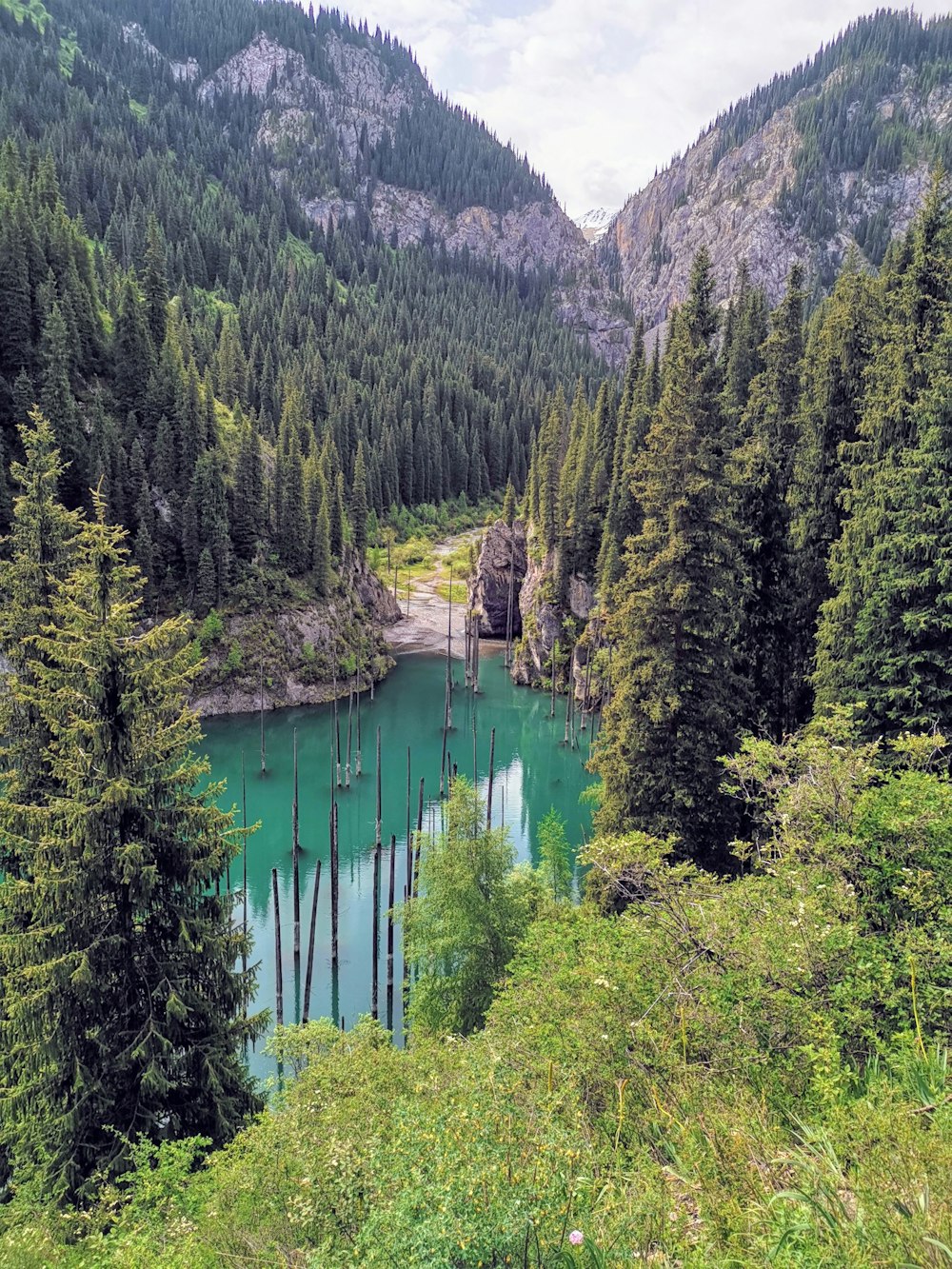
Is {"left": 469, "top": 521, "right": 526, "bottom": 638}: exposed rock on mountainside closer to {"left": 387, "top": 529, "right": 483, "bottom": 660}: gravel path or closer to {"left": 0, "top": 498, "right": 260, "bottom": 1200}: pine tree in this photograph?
{"left": 387, "top": 529, "right": 483, "bottom": 660}: gravel path

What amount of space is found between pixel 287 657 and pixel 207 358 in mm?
62545

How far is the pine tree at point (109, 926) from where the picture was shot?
1189 cm

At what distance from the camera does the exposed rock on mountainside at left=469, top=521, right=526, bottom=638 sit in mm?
90188

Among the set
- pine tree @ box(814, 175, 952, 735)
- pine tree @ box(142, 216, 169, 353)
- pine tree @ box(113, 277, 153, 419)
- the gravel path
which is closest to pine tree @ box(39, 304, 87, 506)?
pine tree @ box(113, 277, 153, 419)

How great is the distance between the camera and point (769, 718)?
2217cm

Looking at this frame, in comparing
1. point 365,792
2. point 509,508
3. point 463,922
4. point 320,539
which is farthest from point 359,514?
point 463,922

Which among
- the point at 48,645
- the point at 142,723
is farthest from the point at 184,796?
the point at 48,645

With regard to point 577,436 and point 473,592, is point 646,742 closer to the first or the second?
point 577,436

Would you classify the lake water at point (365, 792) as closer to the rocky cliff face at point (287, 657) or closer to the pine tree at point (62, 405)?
the rocky cliff face at point (287, 657)

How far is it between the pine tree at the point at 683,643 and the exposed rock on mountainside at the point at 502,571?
227 ft

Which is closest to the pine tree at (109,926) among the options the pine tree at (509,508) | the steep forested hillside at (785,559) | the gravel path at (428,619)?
the steep forested hillside at (785,559)

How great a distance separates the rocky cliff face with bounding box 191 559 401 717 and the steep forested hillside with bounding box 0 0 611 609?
4.24m

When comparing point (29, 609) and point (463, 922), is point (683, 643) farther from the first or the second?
point (29, 609)

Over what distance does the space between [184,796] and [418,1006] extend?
39.5 feet
